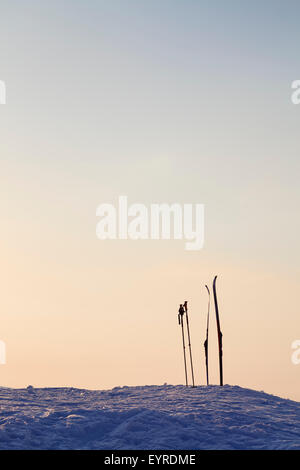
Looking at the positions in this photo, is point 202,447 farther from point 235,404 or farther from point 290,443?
point 235,404

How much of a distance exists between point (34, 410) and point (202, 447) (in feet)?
27.8

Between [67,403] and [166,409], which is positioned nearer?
[166,409]

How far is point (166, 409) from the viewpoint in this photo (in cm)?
2683

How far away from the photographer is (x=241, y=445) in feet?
72.9

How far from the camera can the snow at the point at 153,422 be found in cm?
2252

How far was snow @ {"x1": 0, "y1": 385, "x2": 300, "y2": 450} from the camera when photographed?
22516mm

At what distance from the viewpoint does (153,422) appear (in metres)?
24.7

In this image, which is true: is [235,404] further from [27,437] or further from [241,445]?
[27,437]

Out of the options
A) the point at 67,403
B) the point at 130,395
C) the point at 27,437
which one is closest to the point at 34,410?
the point at 67,403
